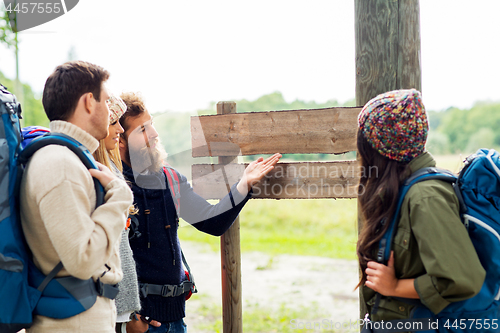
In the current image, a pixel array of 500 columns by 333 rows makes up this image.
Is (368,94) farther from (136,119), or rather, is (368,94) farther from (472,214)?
(136,119)

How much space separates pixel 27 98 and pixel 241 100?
21362 millimetres

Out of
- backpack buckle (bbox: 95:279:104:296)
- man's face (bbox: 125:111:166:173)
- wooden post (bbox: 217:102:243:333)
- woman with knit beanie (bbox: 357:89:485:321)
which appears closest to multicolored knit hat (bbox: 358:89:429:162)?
woman with knit beanie (bbox: 357:89:485:321)

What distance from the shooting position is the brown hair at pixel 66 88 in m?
1.78

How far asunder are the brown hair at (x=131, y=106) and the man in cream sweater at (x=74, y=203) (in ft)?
2.49

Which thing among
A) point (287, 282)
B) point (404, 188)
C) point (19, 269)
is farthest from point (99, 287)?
point (287, 282)

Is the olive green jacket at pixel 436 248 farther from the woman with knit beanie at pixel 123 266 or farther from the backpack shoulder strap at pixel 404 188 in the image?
the woman with knit beanie at pixel 123 266

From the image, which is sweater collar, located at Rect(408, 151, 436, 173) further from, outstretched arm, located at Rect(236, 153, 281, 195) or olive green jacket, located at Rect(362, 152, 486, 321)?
outstretched arm, located at Rect(236, 153, 281, 195)

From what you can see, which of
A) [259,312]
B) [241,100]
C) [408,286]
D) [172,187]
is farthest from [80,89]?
[241,100]

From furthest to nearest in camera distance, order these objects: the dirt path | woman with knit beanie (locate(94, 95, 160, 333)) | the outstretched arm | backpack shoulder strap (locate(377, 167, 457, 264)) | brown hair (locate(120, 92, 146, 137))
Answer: the dirt path < the outstretched arm < brown hair (locate(120, 92, 146, 137)) < woman with knit beanie (locate(94, 95, 160, 333)) < backpack shoulder strap (locate(377, 167, 457, 264))

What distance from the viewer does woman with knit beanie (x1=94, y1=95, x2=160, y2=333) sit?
7.18 feet

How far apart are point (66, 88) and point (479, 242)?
192 centimetres

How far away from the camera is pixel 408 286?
167 centimetres

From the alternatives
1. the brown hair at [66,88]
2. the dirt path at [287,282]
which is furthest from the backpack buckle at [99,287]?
the dirt path at [287,282]

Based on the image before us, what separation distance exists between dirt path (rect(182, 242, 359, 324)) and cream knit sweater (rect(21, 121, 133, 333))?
15.3ft
